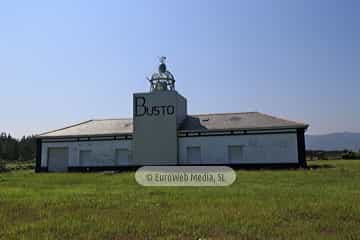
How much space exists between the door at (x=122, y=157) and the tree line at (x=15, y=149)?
33.8 metres

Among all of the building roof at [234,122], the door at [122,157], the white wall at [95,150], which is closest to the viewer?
the building roof at [234,122]

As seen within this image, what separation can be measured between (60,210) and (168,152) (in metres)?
19.4

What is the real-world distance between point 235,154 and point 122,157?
8.34 metres

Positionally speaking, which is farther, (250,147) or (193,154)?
(193,154)

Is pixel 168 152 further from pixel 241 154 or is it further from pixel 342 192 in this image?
pixel 342 192

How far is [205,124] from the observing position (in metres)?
29.0

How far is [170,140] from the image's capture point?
28.3m

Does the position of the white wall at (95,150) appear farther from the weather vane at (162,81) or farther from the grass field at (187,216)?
the grass field at (187,216)

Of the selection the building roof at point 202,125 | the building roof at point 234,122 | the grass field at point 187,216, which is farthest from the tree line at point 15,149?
the grass field at point 187,216

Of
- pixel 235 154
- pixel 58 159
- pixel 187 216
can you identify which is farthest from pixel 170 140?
pixel 187 216

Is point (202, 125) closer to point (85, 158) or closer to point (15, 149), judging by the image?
point (85, 158)

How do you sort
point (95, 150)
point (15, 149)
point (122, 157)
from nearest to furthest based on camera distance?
point (122, 157)
point (95, 150)
point (15, 149)

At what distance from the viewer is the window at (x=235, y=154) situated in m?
27.3

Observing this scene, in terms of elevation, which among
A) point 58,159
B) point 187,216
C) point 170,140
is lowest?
point 187,216
